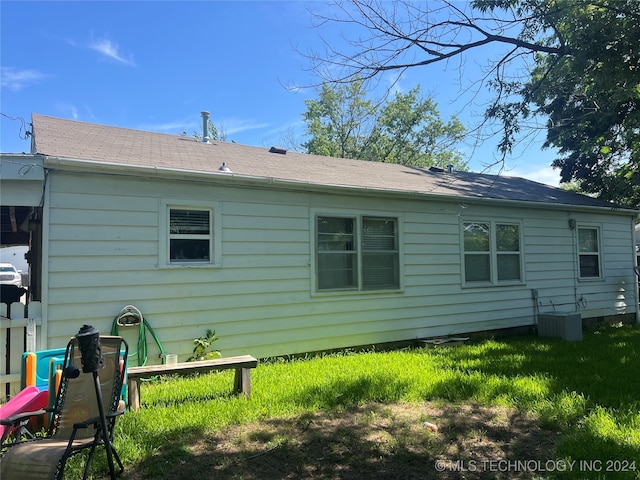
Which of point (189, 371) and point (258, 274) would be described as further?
point (258, 274)

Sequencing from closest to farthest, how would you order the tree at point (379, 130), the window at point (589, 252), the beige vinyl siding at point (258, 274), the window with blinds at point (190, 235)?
the beige vinyl siding at point (258, 274) < the window with blinds at point (190, 235) < the window at point (589, 252) < the tree at point (379, 130)

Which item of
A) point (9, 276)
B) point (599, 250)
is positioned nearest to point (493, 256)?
point (599, 250)

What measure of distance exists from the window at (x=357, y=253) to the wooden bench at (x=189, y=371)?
248 cm

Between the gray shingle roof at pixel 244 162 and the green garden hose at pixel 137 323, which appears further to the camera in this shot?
the gray shingle roof at pixel 244 162

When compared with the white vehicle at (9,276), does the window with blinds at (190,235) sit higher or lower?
higher

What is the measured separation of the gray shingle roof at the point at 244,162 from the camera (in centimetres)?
584

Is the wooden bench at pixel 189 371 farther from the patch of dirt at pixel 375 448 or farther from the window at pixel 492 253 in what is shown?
the window at pixel 492 253

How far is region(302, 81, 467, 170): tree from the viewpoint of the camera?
27.5 m

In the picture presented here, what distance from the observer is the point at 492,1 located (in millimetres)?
5449

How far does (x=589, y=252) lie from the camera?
10.3 m

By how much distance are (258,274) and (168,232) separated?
4.81 feet

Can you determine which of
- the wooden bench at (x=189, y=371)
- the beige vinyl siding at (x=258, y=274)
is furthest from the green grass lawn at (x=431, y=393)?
the beige vinyl siding at (x=258, y=274)

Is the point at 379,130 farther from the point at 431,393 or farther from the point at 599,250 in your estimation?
the point at 431,393

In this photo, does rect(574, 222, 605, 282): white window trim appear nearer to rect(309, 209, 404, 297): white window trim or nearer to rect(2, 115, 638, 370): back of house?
rect(2, 115, 638, 370): back of house
